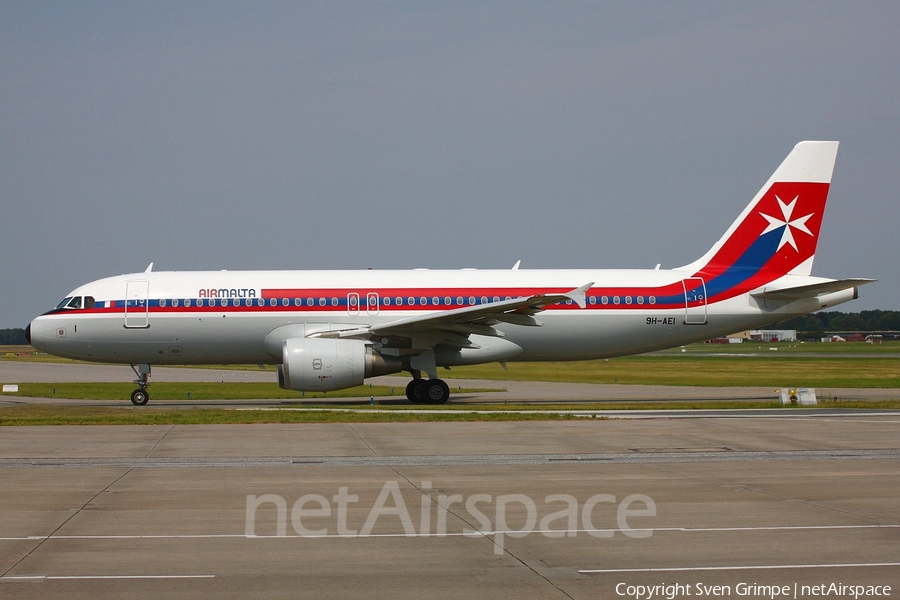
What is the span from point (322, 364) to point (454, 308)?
4.61 meters

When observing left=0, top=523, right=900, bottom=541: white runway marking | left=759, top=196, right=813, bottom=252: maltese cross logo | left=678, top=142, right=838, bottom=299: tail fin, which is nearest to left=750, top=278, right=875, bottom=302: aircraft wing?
left=678, top=142, right=838, bottom=299: tail fin

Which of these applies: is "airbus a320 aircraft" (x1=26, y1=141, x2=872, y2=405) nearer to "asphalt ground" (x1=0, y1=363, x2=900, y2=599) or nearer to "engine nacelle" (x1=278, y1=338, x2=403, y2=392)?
"engine nacelle" (x1=278, y1=338, x2=403, y2=392)

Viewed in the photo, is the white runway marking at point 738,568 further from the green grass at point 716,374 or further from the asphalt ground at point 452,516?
the green grass at point 716,374

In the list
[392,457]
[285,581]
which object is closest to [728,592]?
[285,581]

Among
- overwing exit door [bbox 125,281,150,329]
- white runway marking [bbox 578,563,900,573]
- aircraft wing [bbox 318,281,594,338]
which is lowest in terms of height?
white runway marking [bbox 578,563,900,573]

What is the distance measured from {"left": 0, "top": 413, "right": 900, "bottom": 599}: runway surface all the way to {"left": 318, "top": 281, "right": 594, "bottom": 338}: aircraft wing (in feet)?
25.7

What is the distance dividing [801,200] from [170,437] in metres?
20.4

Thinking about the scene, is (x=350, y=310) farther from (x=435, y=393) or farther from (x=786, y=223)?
(x=786, y=223)

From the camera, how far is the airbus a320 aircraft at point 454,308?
85.7 feet

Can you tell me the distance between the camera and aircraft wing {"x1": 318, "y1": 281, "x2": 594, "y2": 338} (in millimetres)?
23891

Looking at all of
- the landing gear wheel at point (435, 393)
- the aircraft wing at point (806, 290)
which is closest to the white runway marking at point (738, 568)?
the landing gear wheel at point (435, 393)

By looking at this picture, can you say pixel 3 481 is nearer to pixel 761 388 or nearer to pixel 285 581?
pixel 285 581

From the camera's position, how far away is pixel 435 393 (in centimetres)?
2581

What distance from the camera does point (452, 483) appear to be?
11.4 m
